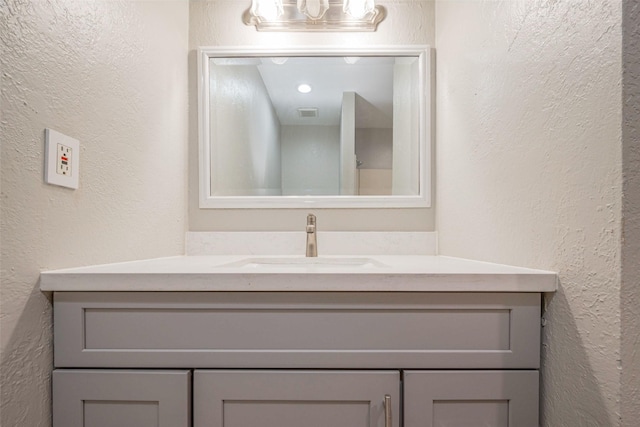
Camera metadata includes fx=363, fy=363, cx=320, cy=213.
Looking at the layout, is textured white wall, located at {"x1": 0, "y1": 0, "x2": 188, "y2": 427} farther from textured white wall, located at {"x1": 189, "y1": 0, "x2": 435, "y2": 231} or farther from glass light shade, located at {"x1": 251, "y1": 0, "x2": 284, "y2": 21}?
glass light shade, located at {"x1": 251, "y1": 0, "x2": 284, "y2": 21}

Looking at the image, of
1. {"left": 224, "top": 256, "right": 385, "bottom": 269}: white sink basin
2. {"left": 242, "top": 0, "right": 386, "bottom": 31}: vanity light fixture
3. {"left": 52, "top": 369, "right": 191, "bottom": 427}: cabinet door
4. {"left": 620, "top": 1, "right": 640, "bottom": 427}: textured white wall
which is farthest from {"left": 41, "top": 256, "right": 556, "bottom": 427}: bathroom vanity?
{"left": 242, "top": 0, "right": 386, "bottom": 31}: vanity light fixture

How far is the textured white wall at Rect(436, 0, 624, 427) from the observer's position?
Answer: 59 cm

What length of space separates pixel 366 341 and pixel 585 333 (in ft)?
1.29

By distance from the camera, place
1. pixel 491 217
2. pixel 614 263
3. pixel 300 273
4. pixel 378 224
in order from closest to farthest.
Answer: pixel 614 263, pixel 300 273, pixel 491 217, pixel 378 224

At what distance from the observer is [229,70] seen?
135cm

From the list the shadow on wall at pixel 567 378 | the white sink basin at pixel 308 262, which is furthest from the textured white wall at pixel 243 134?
the shadow on wall at pixel 567 378

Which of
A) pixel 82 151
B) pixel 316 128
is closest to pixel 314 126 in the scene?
pixel 316 128

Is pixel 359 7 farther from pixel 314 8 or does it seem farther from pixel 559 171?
pixel 559 171

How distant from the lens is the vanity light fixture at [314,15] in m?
1.30

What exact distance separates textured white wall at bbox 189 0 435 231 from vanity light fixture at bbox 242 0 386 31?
0.9 inches

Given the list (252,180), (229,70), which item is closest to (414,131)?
(252,180)

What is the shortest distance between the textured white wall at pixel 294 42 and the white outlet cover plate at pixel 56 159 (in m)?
0.55

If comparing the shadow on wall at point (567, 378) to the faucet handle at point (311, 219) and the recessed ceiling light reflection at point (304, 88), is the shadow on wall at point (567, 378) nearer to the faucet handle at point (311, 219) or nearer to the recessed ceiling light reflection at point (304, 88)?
the faucet handle at point (311, 219)

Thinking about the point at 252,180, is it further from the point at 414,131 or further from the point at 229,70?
the point at 414,131
